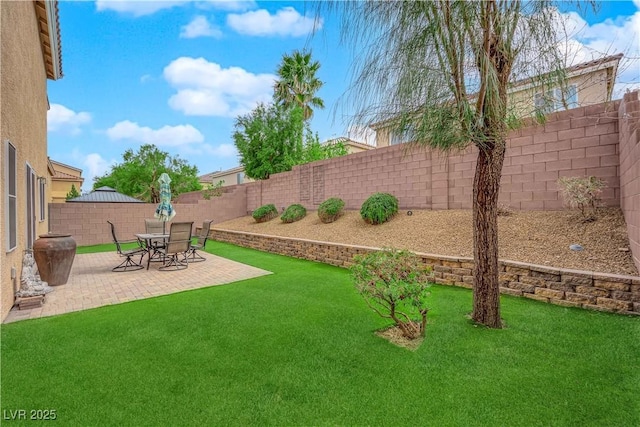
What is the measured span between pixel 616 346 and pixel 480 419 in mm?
1991

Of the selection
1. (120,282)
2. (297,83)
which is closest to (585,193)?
(120,282)

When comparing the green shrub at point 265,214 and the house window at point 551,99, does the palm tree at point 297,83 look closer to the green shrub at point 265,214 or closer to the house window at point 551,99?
the green shrub at point 265,214

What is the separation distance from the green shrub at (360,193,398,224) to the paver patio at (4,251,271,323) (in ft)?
12.0

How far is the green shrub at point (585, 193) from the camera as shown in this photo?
18.2 ft

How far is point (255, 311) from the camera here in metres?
4.34

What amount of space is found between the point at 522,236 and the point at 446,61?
4196mm

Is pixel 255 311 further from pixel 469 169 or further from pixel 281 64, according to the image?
pixel 281 64

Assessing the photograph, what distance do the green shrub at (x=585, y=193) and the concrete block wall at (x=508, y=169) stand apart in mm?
199

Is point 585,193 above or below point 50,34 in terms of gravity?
below

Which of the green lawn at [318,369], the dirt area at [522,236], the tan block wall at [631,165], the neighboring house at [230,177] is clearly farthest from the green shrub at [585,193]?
the neighboring house at [230,177]

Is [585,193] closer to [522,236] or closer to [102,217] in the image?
[522,236]

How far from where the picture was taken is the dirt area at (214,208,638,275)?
14.9ft

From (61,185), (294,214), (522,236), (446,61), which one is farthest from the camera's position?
(61,185)

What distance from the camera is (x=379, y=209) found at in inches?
350
